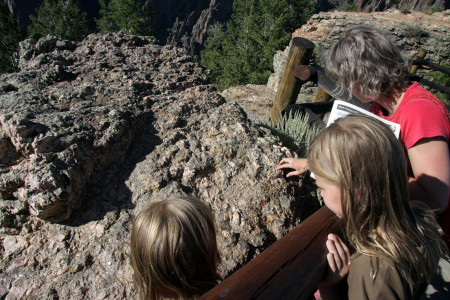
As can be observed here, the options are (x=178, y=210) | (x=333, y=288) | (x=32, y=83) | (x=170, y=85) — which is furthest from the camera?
(x=170, y=85)

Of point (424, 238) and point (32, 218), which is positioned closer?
point (424, 238)

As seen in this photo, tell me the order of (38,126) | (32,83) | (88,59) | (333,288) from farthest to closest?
(88,59)
(32,83)
(38,126)
(333,288)

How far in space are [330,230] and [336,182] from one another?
24 cm

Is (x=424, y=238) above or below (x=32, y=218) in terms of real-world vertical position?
above

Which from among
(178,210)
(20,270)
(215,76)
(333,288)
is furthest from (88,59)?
(215,76)

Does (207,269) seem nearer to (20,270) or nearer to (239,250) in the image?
(239,250)

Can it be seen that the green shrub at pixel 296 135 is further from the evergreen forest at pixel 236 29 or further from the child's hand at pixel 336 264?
the evergreen forest at pixel 236 29

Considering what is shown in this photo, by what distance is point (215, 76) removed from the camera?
2086 centimetres

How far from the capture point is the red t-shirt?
130 centimetres

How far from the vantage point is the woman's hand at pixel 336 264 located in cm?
109

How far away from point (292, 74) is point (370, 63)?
2.01m

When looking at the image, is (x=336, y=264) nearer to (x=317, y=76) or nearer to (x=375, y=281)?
(x=375, y=281)

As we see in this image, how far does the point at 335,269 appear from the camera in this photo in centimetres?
109

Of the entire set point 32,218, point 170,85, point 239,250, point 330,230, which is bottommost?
point 239,250
